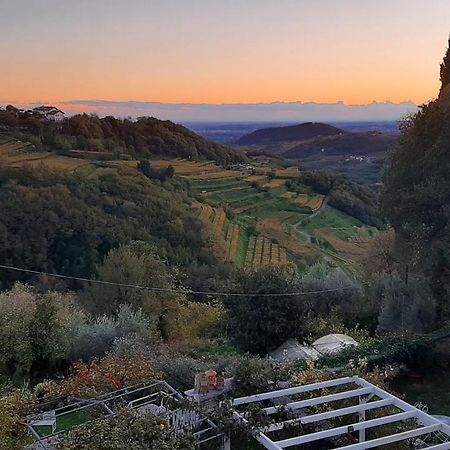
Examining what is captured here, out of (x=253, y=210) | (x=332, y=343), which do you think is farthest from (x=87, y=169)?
(x=332, y=343)

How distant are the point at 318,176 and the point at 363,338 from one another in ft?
115

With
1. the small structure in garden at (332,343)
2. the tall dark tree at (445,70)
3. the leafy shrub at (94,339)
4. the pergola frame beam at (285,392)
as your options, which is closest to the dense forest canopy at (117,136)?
the leafy shrub at (94,339)

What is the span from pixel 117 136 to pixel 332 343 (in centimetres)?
4237

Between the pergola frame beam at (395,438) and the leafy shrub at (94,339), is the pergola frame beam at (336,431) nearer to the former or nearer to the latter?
the pergola frame beam at (395,438)

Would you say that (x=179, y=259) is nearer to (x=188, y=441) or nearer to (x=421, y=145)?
(x=421, y=145)

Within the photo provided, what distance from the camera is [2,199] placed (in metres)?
31.5

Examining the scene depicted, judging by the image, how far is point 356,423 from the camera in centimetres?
654

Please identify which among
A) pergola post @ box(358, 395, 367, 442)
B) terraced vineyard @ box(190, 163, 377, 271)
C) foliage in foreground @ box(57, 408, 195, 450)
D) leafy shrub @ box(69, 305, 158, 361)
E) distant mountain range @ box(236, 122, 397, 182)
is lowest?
terraced vineyard @ box(190, 163, 377, 271)

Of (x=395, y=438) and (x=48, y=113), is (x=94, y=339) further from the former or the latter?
(x=48, y=113)

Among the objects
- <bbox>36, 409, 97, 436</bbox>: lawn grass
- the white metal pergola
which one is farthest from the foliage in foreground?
<bbox>36, 409, 97, 436</bbox>: lawn grass

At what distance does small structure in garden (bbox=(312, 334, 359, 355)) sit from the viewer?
1109 cm

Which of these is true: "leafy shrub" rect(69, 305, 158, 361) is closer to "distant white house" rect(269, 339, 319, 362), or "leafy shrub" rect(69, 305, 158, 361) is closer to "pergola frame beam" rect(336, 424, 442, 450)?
"distant white house" rect(269, 339, 319, 362)

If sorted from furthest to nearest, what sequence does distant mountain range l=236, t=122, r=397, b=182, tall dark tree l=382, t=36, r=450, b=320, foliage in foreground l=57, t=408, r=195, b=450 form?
distant mountain range l=236, t=122, r=397, b=182
tall dark tree l=382, t=36, r=450, b=320
foliage in foreground l=57, t=408, r=195, b=450

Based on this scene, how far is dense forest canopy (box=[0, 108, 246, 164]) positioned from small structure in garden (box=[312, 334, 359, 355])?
128 ft
